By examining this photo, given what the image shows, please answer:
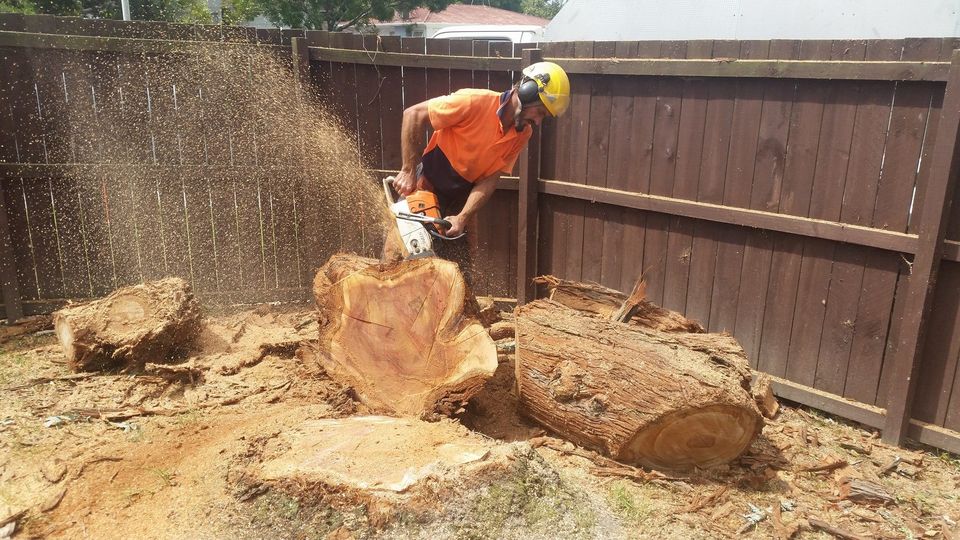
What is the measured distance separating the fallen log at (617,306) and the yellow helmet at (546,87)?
116 cm

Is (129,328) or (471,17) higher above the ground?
(471,17)

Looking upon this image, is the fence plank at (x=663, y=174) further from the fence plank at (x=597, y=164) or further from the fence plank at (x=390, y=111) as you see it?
the fence plank at (x=390, y=111)

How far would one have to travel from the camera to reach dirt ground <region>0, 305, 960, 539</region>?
103 inches

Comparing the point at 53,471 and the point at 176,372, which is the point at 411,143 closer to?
the point at 176,372

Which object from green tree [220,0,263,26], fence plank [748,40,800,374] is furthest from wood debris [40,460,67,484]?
green tree [220,0,263,26]

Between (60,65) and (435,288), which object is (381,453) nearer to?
(435,288)

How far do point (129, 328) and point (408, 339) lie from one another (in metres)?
2.09

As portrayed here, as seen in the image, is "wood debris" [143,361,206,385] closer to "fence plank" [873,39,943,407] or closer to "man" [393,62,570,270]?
"man" [393,62,570,270]

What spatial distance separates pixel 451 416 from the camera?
3299 millimetres

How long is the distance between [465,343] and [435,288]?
1.13ft

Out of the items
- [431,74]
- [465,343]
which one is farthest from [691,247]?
[431,74]

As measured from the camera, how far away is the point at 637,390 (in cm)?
317

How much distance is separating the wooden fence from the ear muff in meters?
1.08

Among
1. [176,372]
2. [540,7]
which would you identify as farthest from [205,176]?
[540,7]
